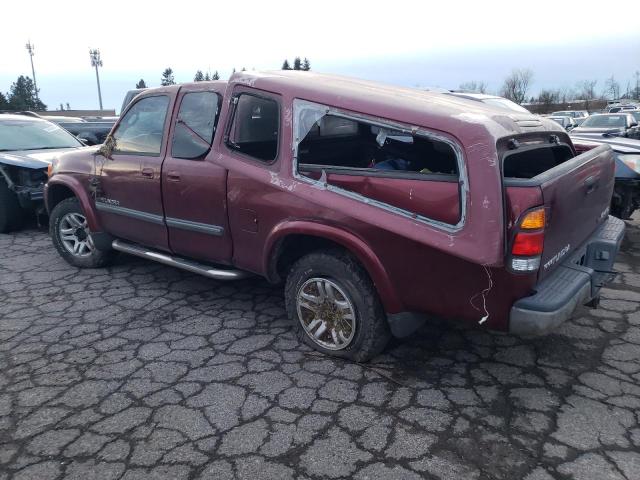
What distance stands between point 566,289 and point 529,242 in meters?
0.46

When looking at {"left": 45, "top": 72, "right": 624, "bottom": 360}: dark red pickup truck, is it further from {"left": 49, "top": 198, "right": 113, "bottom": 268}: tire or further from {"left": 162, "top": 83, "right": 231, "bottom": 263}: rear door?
{"left": 49, "top": 198, "right": 113, "bottom": 268}: tire

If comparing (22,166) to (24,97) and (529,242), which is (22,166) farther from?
(24,97)

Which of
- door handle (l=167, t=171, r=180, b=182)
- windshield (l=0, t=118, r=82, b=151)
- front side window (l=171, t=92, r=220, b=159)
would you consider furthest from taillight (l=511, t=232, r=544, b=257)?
windshield (l=0, t=118, r=82, b=151)

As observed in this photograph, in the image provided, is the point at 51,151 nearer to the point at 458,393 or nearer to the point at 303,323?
the point at 303,323

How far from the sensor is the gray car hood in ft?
20.9

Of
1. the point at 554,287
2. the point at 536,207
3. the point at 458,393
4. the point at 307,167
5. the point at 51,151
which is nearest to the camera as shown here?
the point at 536,207

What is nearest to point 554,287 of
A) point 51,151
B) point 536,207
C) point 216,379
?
point 536,207

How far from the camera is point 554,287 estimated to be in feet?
8.98

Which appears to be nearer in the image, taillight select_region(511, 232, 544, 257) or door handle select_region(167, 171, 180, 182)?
taillight select_region(511, 232, 544, 257)

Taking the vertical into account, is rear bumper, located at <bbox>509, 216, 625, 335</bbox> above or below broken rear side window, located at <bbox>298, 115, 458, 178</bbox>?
below

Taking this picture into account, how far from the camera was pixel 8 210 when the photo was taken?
6.71m

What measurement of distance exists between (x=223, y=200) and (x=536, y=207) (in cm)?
212

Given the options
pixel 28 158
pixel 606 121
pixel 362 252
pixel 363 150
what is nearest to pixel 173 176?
pixel 363 150

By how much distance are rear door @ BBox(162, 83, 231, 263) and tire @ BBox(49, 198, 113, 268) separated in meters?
1.55
